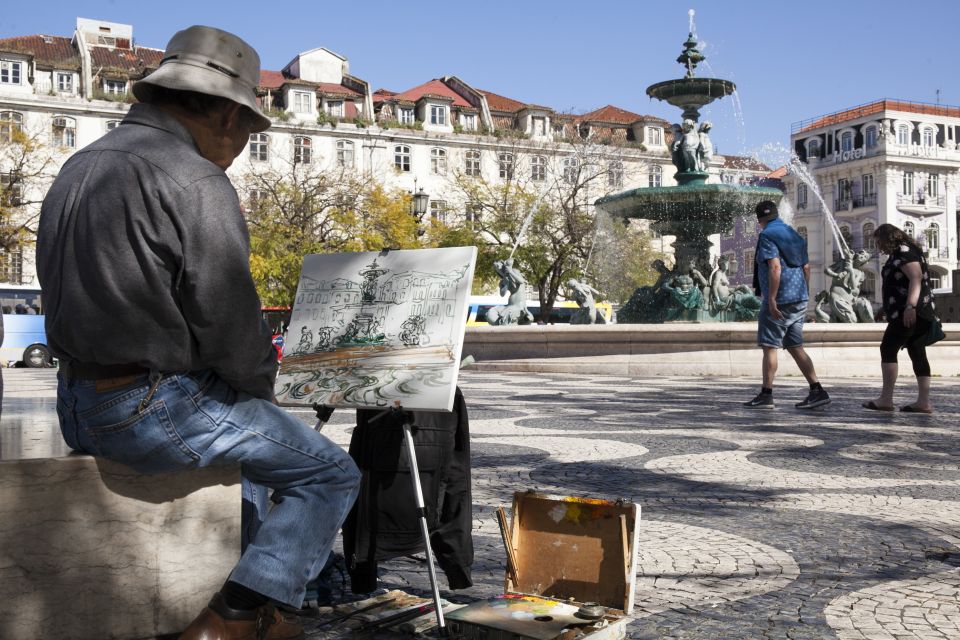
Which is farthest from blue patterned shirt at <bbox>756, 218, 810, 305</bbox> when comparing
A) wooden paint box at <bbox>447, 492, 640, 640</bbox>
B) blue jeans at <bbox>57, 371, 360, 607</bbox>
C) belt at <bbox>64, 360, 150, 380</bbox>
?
belt at <bbox>64, 360, 150, 380</bbox>

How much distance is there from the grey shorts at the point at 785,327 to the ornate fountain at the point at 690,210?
9030 mm

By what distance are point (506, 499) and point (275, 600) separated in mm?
2292

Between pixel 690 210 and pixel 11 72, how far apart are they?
4257cm

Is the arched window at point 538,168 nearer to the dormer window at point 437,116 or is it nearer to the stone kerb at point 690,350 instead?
the dormer window at point 437,116

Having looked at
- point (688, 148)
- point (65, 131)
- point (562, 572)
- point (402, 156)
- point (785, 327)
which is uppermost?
point (65, 131)

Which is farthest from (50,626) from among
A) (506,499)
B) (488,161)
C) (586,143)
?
(488,161)

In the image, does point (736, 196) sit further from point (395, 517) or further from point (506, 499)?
point (395, 517)

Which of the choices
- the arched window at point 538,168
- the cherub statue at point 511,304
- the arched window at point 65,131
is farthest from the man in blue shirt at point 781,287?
the arched window at point 65,131

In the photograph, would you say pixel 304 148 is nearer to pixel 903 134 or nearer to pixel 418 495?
pixel 903 134

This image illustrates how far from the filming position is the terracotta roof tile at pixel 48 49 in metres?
50.7

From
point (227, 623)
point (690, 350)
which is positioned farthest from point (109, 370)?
point (690, 350)

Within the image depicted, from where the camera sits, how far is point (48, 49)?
183ft

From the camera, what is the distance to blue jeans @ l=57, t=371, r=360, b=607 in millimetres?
2564

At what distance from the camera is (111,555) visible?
2746 millimetres
